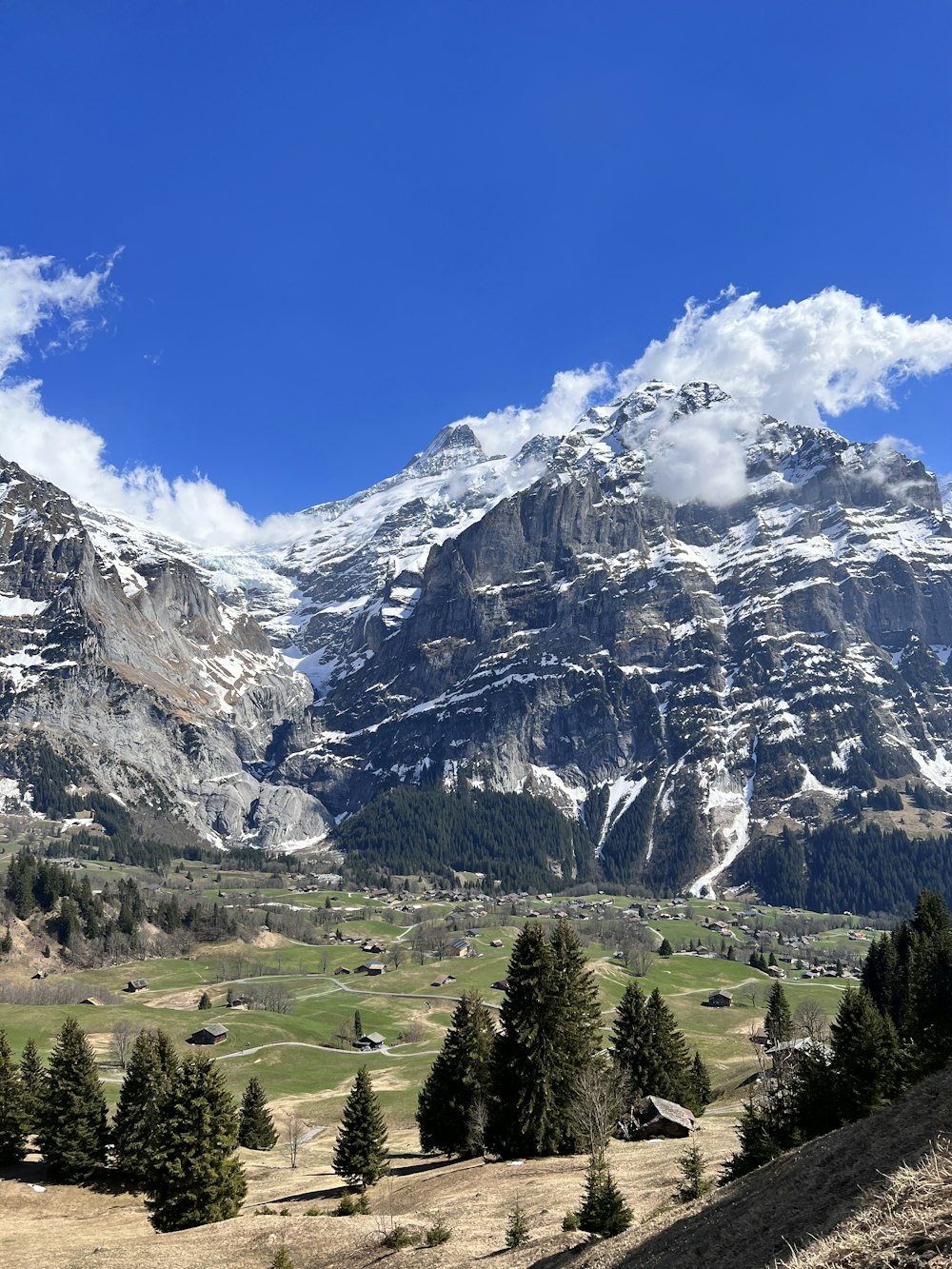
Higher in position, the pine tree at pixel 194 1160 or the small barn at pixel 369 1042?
the pine tree at pixel 194 1160

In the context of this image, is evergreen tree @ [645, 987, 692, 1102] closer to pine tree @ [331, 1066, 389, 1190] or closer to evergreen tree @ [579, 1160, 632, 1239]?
pine tree @ [331, 1066, 389, 1190]

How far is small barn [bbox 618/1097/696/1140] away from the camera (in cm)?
7019

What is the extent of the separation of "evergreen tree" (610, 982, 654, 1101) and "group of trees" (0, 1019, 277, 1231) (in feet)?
109

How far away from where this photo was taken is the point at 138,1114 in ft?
240

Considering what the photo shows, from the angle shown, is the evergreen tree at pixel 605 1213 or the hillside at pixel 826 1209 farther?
the evergreen tree at pixel 605 1213

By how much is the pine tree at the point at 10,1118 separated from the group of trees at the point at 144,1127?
8cm

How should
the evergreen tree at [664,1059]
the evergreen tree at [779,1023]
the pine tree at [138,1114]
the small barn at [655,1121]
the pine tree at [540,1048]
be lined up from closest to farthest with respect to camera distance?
1. the pine tree at [540,1048]
2. the small barn at [655,1121]
3. the pine tree at [138,1114]
4. the evergreen tree at [664,1059]
5. the evergreen tree at [779,1023]

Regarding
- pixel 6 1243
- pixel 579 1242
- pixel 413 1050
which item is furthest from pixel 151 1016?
pixel 579 1242

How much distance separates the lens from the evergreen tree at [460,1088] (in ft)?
224

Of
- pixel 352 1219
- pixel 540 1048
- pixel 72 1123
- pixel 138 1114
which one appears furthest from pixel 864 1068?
pixel 72 1123

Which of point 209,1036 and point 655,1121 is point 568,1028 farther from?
point 209,1036

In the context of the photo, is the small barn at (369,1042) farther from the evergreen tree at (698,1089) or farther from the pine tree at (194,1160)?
the pine tree at (194,1160)

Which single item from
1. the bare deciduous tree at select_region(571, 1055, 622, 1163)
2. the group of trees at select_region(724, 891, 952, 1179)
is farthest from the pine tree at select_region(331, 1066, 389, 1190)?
the group of trees at select_region(724, 891, 952, 1179)

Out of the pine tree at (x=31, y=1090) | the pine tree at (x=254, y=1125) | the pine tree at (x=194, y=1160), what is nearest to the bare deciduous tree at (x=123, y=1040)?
the pine tree at (x=254, y=1125)
